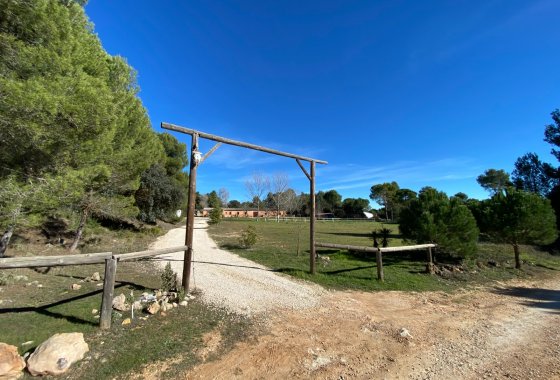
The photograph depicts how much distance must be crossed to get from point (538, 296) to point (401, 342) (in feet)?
20.0

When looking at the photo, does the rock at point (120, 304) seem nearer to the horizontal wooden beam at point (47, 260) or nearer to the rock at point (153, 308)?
the rock at point (153, 308)

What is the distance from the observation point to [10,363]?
3277 mm

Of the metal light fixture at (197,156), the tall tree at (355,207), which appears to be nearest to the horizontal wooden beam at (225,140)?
the metal light fixture at (197,156)

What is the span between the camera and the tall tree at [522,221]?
11.4 meters

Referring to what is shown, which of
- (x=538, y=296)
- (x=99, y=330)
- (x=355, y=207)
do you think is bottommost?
(x=538, y=296)

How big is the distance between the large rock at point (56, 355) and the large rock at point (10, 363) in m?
0.10

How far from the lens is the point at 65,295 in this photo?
6.22 meters

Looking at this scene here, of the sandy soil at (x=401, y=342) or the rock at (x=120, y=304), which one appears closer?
the sandy soil at (x=401, y=342)

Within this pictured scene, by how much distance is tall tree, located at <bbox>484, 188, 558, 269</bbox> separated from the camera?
1142 centimetres

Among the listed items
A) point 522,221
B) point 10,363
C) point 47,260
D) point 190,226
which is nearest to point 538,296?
point 522,221

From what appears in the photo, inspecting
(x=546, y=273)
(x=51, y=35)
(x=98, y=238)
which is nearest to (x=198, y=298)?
(x=51, y=35)

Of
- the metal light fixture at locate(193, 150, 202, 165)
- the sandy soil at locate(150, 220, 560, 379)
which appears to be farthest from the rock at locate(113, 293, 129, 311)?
the metal light fixture at locate(193, 150, 202, 165)

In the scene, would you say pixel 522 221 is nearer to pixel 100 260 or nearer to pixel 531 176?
pixel 100 260

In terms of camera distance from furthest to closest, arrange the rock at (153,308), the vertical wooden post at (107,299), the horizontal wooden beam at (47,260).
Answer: the rock at (153,308) < the vertical wooden post at (107,299) < the horizontal wooden beam at (47,260)
